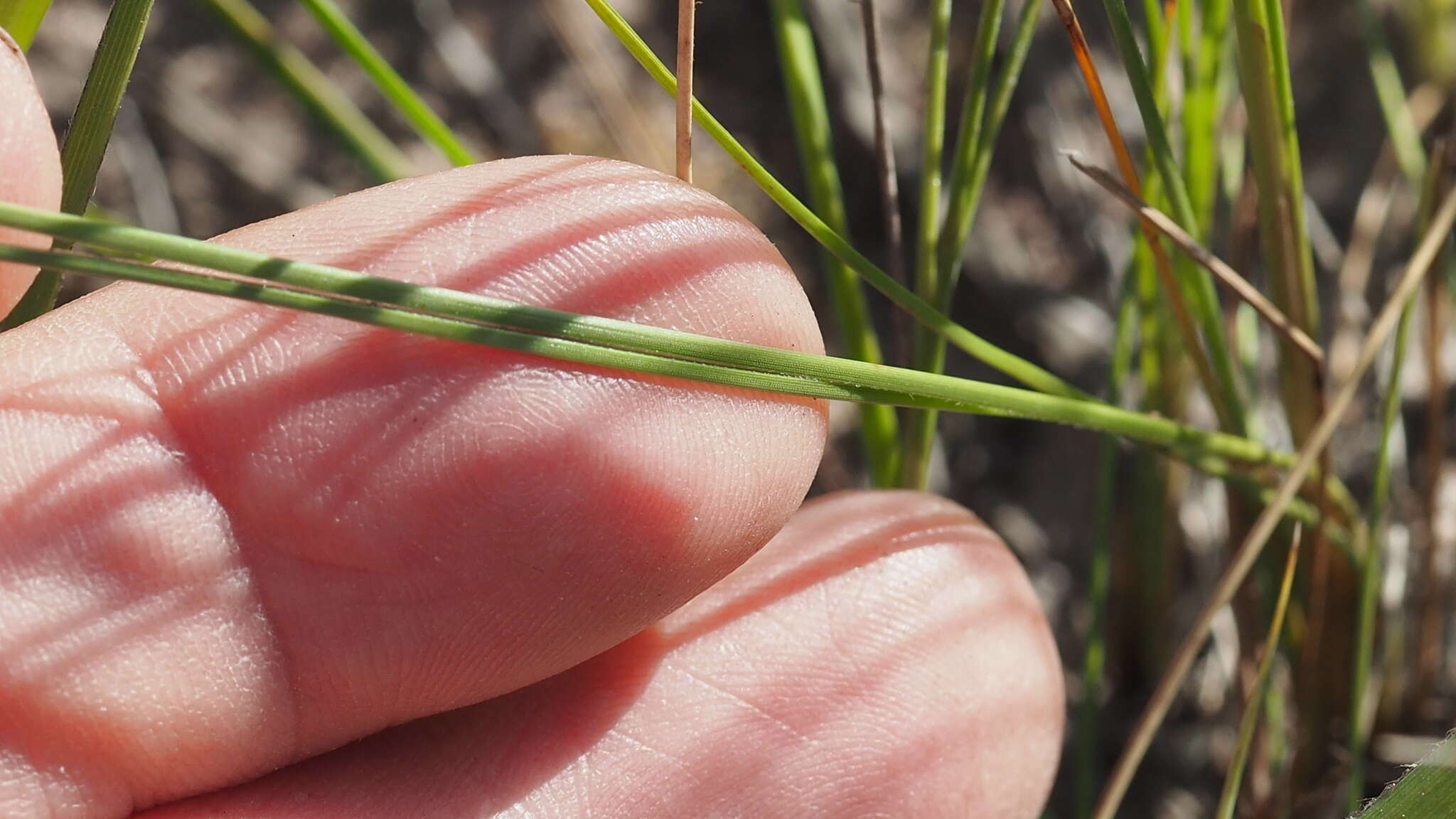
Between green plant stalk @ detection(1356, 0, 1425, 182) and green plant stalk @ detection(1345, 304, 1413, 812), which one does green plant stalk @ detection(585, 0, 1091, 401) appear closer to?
green plant stalk @ detection(1345, 304, 1413, 812)

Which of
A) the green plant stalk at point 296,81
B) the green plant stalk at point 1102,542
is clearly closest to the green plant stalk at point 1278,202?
the green plant stalk at point 1102,542

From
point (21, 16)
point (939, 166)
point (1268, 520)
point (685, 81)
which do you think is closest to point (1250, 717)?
point (1268, 520)

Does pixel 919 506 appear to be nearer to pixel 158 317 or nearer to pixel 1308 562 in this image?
pixel 1308 562

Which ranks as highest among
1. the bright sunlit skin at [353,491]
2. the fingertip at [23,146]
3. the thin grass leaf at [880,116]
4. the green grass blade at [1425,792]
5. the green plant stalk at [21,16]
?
the green plant stalk at [21,16]

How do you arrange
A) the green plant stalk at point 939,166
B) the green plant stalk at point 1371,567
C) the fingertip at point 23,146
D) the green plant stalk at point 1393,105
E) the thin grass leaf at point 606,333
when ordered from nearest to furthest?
the thin grass leaf at point 606,333 < the fingertip at point 23,146 < the green plant stalk at point 939,166 < the green plant stalk at point 1371,567 < the green plant stalk at point 1393,105

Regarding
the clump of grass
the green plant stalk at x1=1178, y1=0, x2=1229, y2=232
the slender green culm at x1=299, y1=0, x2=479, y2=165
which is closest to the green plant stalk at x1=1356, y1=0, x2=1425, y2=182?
the clump of grass

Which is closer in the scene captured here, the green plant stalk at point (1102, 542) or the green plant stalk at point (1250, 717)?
the green plant stalk at point (1250, 717)

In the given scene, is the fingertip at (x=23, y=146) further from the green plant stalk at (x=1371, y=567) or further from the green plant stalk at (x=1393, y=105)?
the green plant stalk at (x=1393, y=105)
